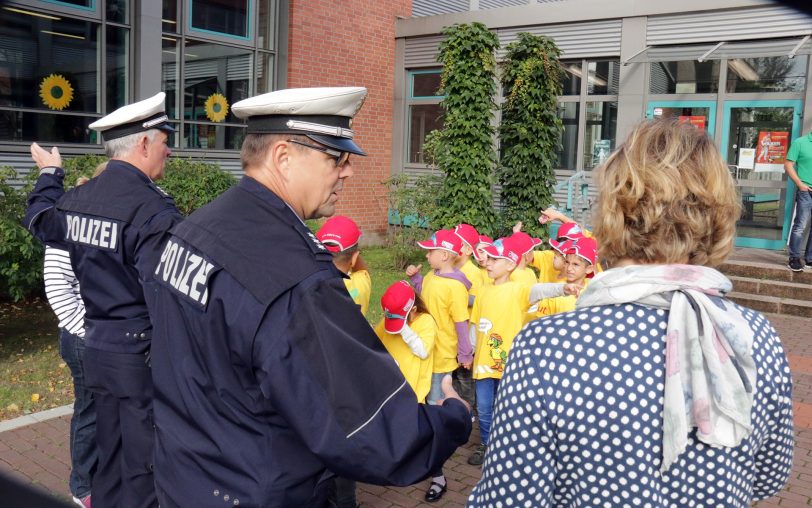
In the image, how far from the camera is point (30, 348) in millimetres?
7871

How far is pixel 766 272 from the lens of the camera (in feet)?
36.1

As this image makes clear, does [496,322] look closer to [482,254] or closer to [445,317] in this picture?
[445,317]

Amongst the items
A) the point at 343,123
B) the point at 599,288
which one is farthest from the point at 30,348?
the point at 599,288

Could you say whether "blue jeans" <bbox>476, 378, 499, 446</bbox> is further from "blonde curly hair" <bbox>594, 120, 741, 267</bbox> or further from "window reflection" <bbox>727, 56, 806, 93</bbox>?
"window reflection" <bbox>727, 56, 806, 93</bbox>

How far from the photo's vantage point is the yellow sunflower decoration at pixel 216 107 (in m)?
13.3

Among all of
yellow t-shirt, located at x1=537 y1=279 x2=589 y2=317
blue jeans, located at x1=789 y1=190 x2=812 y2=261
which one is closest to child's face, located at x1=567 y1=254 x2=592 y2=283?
yellow t-shirt, located at x1=537 y1=279 x2=589 y2=317

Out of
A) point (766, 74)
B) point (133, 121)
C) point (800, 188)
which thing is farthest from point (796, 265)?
point (133, 121)

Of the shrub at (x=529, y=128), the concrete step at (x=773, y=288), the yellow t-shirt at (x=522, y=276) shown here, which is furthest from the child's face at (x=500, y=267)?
the shrub at (x=529, y=128)

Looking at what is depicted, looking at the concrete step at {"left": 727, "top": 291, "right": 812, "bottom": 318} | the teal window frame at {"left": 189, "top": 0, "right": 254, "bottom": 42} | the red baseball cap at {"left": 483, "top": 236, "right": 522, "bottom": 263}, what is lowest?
the concrete step at {"left": 727, "top": 291, "right": 812, "bottom": 318}

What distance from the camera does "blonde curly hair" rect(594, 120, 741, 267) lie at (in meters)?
1.70

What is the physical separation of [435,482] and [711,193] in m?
3.40

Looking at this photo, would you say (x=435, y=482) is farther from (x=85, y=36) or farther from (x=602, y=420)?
(x=85, y=36)

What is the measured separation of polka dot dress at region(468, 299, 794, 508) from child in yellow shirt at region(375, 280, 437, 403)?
2.52 m

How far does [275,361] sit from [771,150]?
13.3 metres
